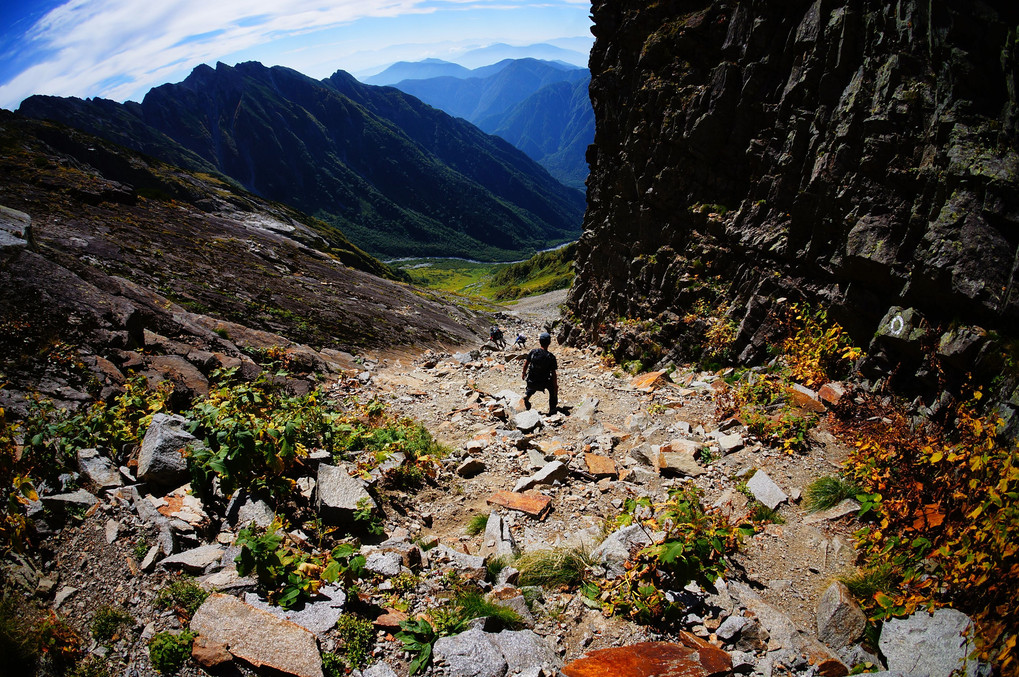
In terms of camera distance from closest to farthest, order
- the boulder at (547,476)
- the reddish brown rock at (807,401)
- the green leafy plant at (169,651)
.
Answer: the green leafy plant at (169,651) < the boulder at (547,476) < the reddish brown rock at (807,401)

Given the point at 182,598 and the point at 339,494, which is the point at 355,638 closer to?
the point at 182,598

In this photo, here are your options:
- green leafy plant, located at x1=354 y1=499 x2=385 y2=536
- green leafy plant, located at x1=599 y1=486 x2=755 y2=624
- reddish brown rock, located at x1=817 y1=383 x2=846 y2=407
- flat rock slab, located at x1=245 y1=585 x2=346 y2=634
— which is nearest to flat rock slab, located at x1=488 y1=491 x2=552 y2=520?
green leafy plant, located at x1=599 y1=486 x2=755 y2=624

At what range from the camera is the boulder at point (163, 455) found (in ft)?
21.8

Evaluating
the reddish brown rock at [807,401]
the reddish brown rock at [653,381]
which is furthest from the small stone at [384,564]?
the reddish brown rock at [653,381]

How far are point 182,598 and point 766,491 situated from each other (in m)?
8.28

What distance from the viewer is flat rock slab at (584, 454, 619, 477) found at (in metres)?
8.94

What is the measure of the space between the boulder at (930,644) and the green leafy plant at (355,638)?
18.2 ft

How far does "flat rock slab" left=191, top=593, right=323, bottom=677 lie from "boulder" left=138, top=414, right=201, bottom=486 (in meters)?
2.68

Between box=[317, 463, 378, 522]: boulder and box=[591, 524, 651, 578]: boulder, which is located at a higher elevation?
box=[317, 463, 378, 522]: boulder

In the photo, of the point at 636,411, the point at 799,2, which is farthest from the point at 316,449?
the point at 799,2

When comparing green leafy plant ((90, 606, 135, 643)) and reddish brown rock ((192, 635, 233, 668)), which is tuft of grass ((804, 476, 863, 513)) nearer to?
reddish brown rock ((192, 635, 233, 668))

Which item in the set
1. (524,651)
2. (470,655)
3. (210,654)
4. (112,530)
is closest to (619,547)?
(524,651)

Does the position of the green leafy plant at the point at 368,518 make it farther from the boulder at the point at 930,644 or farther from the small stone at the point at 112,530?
the boulder at the point at 930,644

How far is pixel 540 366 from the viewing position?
42.9 ft
